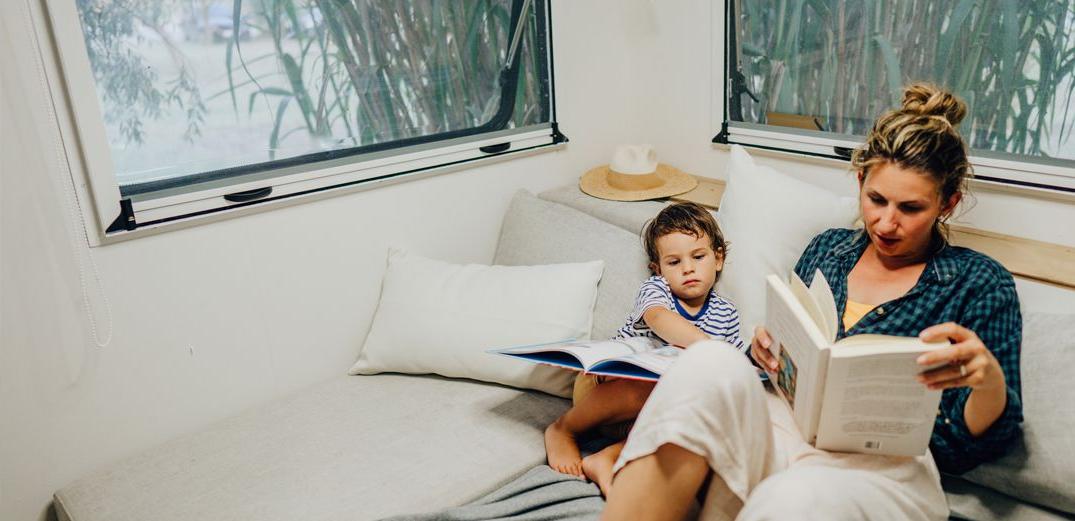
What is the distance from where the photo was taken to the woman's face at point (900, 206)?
1321mm

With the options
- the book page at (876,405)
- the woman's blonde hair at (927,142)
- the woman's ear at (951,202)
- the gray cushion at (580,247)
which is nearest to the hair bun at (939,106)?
the woman's blonde hair at (927,142)

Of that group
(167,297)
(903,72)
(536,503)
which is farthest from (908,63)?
(167,297)

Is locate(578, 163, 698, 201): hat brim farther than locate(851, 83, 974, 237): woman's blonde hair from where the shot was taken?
Yes

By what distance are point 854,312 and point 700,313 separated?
359mm

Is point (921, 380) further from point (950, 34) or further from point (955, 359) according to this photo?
point (950, 34)

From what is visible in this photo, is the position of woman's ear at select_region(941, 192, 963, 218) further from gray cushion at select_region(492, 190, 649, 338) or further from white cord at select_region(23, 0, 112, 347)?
white cord at select_region(23, 0, 112, 347)

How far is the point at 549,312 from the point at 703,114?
2.93 ft

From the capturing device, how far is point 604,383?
1.61 meters

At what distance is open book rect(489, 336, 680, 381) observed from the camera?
1359mm

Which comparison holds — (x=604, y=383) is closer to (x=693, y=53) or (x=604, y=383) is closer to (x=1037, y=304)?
(x=1037, y=304)

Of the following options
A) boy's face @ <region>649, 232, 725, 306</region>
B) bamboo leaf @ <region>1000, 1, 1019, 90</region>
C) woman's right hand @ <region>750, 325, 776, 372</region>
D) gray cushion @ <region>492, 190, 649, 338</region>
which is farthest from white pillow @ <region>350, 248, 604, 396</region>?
bamboo leaf @ <region>1000, 1, 1019, 90</region>

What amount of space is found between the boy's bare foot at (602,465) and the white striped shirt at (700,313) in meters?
0.30

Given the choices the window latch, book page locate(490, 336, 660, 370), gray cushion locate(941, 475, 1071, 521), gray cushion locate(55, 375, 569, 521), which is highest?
the window latch

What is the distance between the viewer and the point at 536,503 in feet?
4.68
